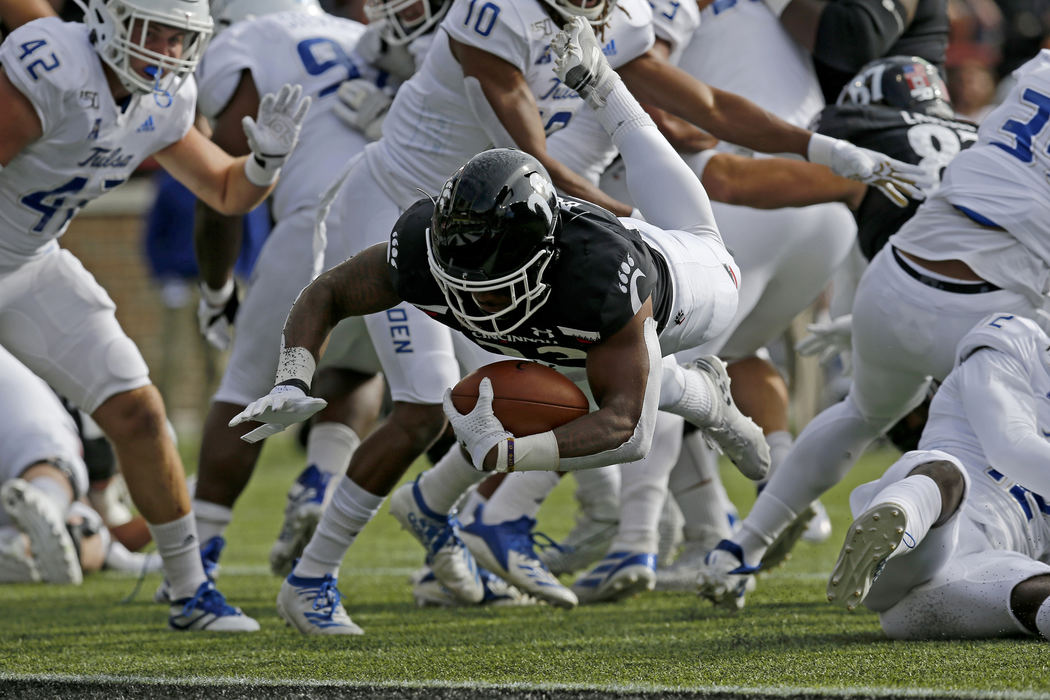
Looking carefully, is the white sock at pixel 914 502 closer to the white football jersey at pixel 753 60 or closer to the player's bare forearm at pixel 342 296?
the player's bare forearm at pixel 342 296

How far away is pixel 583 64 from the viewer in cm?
326

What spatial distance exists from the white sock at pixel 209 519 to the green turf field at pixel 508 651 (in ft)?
0.84

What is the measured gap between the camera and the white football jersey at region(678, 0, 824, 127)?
463cm

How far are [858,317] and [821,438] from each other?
333 mm

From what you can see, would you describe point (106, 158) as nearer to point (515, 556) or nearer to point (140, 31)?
point (140, 31)

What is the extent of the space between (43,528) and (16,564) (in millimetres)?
362

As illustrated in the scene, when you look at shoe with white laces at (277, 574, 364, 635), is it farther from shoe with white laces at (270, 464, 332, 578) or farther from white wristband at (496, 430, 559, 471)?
white wristband at (496, 430, 559, 471)

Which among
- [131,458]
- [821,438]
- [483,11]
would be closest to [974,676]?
[821,438]

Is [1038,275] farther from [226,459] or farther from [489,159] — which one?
[226,459]

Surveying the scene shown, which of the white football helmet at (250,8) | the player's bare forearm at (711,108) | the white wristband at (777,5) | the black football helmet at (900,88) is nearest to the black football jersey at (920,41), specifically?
the white wristband at (777,5)

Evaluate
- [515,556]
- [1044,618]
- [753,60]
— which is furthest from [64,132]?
[1044,618]

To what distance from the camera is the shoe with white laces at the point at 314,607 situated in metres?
3.58

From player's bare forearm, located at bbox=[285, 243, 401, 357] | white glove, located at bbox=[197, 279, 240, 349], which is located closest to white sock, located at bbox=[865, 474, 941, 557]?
player's bare forearm, located at bbox=[285, 243, 401, 357]

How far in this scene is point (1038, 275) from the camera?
354 cm
